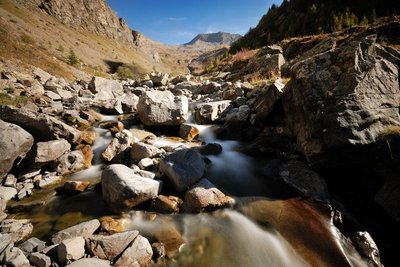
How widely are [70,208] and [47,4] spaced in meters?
90.7

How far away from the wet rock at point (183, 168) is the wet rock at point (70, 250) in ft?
8.52

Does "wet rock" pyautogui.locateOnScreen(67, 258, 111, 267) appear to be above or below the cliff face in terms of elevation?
below

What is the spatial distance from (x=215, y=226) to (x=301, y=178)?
286cm

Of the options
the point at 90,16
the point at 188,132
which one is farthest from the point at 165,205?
the point at 90,16

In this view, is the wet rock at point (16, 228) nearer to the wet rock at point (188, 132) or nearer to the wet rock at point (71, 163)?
the wet rock at point (71, 163)

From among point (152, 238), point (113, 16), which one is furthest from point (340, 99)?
point (113, 16)

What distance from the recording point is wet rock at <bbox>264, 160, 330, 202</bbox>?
6012 millimetres

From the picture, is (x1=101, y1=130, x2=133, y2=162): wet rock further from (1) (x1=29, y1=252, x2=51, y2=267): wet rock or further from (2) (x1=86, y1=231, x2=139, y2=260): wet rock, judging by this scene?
(1) (x1=29, y1=252, x2=51, y2=267): wet rock

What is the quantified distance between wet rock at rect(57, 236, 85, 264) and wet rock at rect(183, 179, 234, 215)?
93.6 inches

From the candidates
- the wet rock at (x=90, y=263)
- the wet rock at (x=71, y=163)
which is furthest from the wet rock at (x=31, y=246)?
the wet rock at (x=71, y=163)

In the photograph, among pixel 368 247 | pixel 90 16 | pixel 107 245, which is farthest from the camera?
pixel 90 16

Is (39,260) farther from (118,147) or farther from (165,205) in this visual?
(118,147)

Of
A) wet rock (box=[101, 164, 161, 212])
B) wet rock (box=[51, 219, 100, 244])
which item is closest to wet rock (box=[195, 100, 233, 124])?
wet rock (box=[101, 164, 161, 212])

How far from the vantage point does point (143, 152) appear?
7750 millimetres
